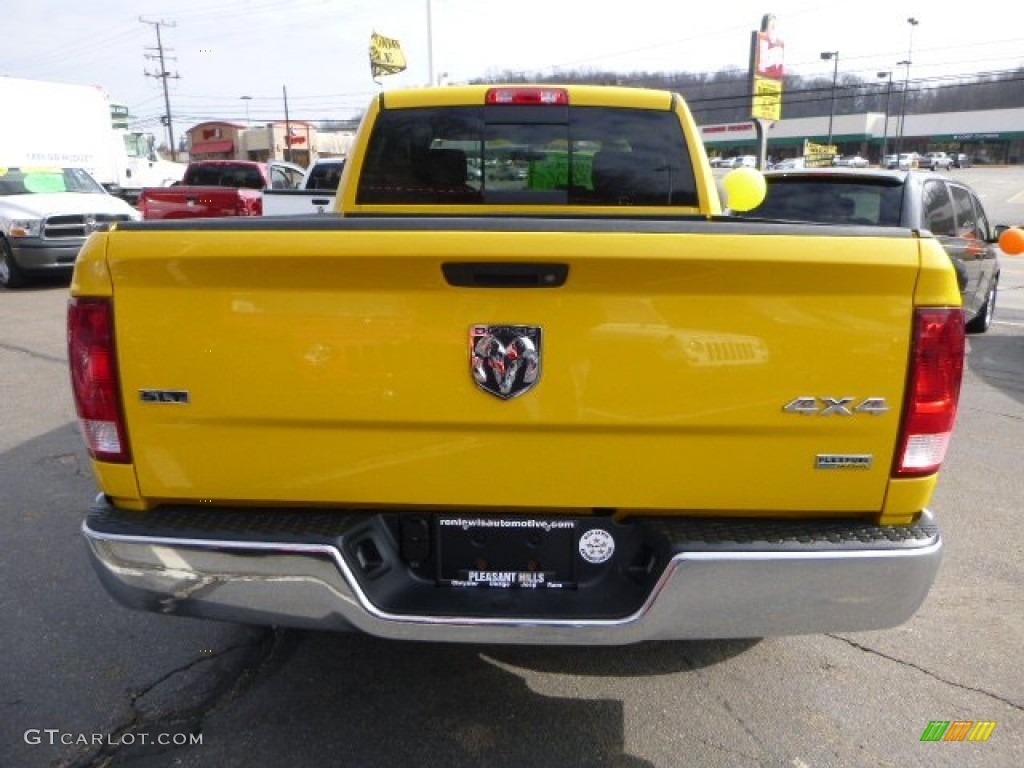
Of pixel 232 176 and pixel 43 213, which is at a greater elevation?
pixel 232 176

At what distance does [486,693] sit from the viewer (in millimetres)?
2787

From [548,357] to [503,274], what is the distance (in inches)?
9.6

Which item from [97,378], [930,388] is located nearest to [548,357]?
[930,388]

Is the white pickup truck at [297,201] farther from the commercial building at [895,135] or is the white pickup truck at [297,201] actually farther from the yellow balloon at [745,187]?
the commercial building at [895,135]

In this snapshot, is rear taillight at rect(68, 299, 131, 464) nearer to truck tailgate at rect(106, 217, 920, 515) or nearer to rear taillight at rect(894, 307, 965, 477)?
truck tailgate at rect(106, 217, 920, 515)

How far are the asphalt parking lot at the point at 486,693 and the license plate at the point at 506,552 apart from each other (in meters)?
0.64

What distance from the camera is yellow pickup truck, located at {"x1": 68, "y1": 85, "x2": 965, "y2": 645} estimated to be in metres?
2.01

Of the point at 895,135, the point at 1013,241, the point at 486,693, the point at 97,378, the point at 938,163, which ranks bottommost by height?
the point at 938,163

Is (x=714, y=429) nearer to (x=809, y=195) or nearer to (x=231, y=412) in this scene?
(x=231, y=412)

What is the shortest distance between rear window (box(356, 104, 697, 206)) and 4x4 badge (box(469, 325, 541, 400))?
7.16ft

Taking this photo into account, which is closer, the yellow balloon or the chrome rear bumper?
the chrome rear bumper

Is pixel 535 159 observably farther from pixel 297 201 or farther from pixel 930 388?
pixel 297 201

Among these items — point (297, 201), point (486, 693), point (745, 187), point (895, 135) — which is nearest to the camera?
point (486, 693)

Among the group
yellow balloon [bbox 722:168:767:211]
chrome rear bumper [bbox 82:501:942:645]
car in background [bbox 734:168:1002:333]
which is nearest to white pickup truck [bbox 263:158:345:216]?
yellow balloon [bbox 722:168:767:211]
